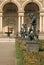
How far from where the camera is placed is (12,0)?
1923 inches

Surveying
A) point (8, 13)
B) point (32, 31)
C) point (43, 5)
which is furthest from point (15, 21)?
point (32, 31)

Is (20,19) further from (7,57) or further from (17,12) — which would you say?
(7,57)

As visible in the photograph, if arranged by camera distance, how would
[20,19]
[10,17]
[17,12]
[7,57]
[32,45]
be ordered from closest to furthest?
[7,57] → [32,45] → [20,19] → [17,12] → [10,17]

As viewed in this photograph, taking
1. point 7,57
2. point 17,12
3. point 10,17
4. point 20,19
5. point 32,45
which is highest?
point 17,12

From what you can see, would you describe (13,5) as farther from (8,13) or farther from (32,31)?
(32,31)

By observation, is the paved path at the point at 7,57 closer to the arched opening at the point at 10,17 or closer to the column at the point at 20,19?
the column at the point at 20,19

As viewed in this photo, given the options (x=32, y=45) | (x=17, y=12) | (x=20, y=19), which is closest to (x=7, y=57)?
(x=32, y=45)

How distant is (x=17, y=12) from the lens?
1943 inches

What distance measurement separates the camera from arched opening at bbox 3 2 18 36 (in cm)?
4984

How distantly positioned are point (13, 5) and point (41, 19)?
189 inches

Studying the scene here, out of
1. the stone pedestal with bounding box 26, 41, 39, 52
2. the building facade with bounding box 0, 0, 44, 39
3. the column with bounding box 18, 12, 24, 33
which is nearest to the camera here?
the stone pedestal with bounding box 26, 41, 39, 52

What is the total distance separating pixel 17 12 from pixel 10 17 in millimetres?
1350

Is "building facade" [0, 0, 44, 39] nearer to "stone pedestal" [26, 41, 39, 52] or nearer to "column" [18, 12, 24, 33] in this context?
"column" [18, 12, 24, 33]

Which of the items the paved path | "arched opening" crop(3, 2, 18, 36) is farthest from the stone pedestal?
"arched opening" crop(3, 2, 18, 36)
